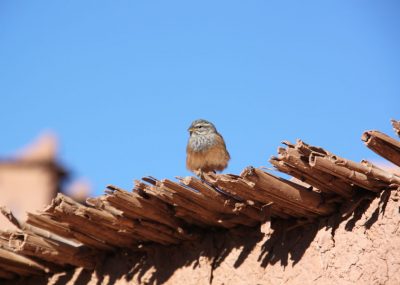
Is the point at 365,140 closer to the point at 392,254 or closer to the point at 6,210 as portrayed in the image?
the point at 392,254

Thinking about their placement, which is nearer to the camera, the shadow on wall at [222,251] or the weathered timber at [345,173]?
the weathered timber at [345,173]

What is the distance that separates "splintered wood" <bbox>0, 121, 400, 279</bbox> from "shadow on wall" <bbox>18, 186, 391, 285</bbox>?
7 cm

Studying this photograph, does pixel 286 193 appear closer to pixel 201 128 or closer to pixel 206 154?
pixel 206 154

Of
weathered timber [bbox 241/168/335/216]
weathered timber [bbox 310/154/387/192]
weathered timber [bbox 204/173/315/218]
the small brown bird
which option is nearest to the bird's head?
the small brown bird

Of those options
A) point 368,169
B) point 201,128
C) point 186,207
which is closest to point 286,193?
point 368,169

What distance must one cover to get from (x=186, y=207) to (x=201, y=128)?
110 inches

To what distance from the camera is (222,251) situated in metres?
5.62

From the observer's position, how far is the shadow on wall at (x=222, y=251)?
197 inches

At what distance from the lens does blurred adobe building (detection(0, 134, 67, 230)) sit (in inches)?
627

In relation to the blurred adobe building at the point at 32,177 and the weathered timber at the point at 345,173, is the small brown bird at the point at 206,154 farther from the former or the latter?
the blurred adobe building at the point at 32,177

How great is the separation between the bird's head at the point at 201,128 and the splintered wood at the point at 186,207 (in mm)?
2158

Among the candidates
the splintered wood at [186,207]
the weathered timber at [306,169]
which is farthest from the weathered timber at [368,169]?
the weathered timber at [306,169]

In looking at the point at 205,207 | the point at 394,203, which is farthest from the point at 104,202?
the point at 394,203

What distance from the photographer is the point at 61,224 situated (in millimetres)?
6066
